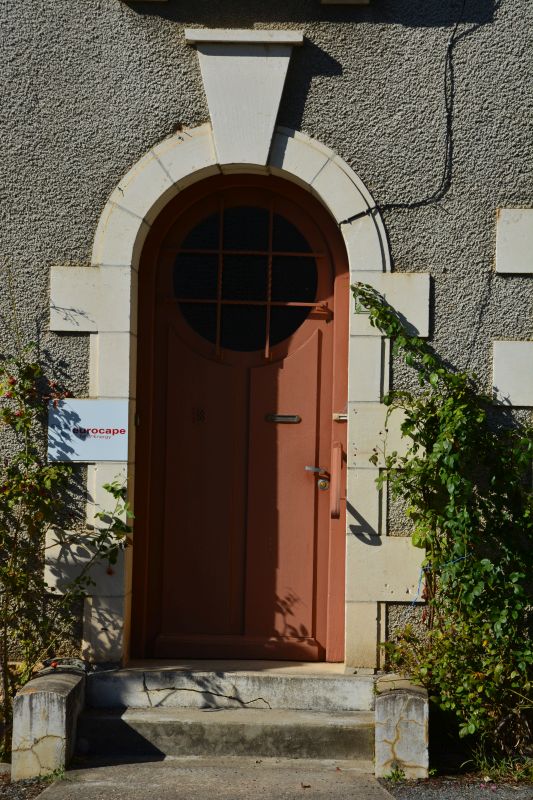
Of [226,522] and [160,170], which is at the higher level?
[160,170]

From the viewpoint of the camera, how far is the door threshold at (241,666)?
17.4ft

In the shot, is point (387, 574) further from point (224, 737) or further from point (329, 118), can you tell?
point (329, 118)

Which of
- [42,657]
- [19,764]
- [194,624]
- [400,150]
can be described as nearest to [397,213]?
[400,150]

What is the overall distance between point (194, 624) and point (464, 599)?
1.55 metres

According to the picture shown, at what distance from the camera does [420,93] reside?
5.38 m

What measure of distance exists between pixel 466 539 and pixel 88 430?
2029 mm

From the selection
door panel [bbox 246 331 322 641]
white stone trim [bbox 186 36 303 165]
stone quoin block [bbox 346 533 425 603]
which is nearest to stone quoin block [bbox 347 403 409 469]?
door panel [bbox 246 331 322 641]

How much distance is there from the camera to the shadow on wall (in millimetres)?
5383

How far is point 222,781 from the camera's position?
461cm

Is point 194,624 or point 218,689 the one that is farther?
point 194,624

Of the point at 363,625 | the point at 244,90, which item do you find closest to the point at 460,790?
the point at 363,625

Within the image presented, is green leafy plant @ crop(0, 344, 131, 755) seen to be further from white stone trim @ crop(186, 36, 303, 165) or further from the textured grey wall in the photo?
white stone trim @ crop(186, 36, 303, 165)

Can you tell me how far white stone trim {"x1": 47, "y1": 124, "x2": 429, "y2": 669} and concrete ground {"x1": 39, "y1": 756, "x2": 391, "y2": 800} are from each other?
2.18ft

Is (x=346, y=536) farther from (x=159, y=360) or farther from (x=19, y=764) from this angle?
(x=19, y=764)
